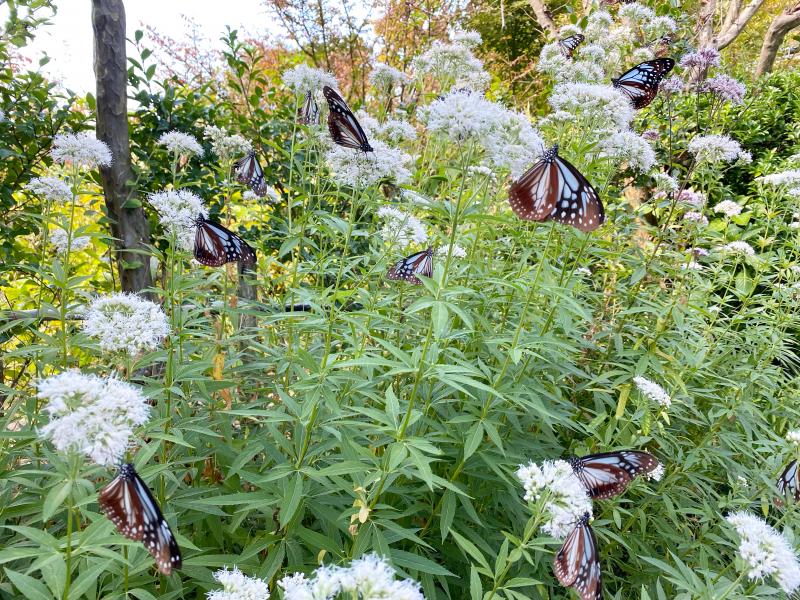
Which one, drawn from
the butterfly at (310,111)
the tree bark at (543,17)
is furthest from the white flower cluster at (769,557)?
the tree bark at (543,17)

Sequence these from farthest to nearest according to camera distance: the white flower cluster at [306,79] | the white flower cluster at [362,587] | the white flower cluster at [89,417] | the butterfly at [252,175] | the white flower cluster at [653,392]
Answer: the butterfly at [252,175] → the white flower cluster at [306,79] → the white flower cluster at [653,392] → the white flower cluster at [89,417] → the white flower cluster at [362,587]

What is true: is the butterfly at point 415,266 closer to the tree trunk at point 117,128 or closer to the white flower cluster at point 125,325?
the white flower cluster at point 125,325

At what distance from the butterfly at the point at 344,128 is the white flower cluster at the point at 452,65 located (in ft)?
5.11

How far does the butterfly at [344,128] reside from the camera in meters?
3.06

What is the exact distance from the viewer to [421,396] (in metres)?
3.07

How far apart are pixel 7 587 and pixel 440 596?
1.88 m

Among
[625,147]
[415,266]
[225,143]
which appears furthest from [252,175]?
[625,147]

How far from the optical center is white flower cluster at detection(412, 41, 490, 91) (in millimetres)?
4371

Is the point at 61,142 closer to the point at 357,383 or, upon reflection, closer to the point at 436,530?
the point at 357,383

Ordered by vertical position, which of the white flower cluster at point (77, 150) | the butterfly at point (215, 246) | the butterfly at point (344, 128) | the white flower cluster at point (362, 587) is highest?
the butterfly at point (344, 128)

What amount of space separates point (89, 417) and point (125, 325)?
27.5 inches

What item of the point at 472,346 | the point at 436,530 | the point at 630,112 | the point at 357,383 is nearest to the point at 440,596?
the point at 436,530

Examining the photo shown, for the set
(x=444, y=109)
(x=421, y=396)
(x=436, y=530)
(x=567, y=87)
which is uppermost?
(x=567, y=87)

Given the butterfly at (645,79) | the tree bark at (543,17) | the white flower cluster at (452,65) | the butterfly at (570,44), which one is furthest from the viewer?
the tree bark at (543,17)
